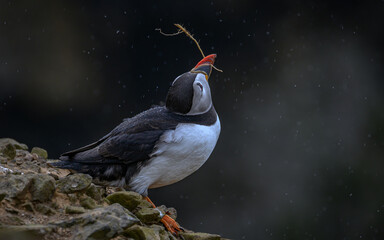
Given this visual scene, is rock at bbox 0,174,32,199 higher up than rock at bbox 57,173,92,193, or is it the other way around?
rock at bbox 0,174,32,199

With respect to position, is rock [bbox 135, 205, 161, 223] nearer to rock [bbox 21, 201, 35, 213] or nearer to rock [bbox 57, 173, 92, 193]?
rock [bbox 57, 173, 92, 193]

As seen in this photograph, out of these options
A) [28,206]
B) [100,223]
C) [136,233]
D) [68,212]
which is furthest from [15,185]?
[136,233]

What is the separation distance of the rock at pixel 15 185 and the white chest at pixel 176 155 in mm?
1026

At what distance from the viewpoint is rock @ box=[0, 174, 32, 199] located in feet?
9.53

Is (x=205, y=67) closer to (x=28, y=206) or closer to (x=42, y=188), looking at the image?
(x=42, y=188)

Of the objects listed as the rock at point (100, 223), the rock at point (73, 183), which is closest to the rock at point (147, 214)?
the rock at point (73, 183)

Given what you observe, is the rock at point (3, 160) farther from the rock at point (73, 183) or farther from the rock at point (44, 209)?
the rock at point (44, 209)

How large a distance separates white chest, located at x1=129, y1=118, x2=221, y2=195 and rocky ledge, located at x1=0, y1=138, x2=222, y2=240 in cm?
26

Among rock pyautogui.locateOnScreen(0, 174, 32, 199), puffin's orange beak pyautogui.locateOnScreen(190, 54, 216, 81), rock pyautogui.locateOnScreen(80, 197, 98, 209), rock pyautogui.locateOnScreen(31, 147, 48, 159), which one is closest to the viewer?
rock pyautogui.locateOnScreen(0, 174, 32, 199)

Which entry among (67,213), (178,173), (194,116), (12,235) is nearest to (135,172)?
(178,173)

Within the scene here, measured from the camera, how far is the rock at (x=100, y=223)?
2.69 m

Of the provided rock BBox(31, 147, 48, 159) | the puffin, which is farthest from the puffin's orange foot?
rock BBox(31, 147, 48, 159)

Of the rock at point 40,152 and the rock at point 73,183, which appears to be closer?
the rock at point 73,183

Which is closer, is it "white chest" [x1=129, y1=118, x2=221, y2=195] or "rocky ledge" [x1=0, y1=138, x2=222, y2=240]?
"rocky ledge" [x1=0, y1=138, x2=222, y2=240]
